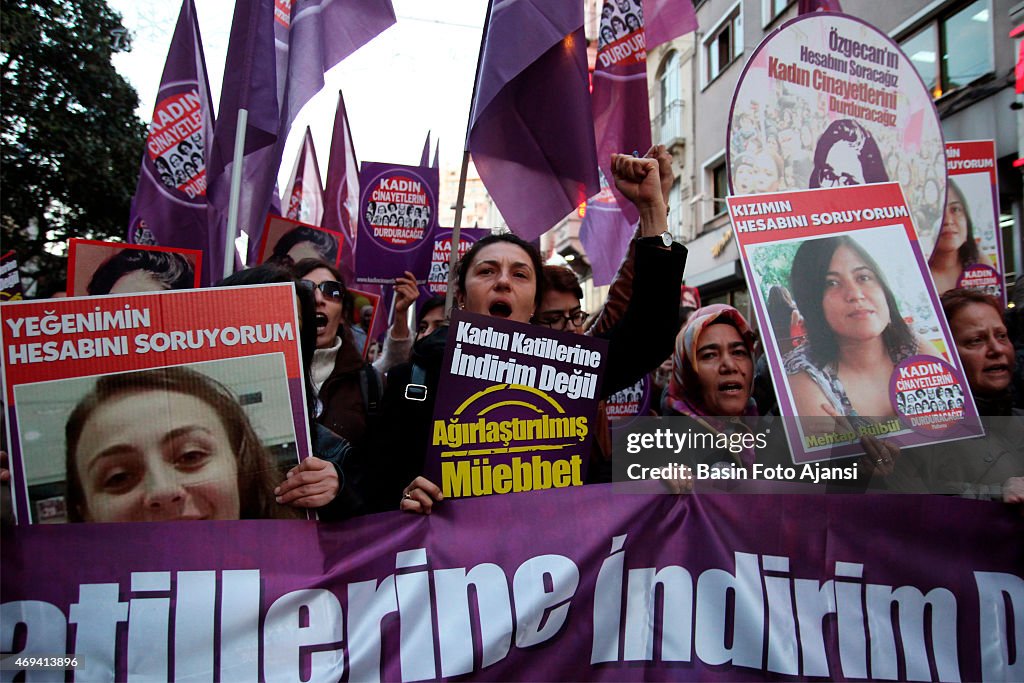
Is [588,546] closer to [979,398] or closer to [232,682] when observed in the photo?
[232,682]

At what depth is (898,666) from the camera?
1909 mm

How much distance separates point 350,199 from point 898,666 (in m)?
6.48

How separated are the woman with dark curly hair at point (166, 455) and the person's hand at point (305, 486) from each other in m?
0.03

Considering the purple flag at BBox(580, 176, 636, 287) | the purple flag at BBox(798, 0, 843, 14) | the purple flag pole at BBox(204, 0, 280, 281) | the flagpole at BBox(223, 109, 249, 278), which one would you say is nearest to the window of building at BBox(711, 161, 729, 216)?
the purple flag at BBox(580, 176, 636, 287)

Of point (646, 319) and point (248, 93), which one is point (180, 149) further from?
point (646, 319)

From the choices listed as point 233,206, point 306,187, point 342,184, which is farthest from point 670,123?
point 233,206

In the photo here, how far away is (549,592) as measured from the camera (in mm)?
1909

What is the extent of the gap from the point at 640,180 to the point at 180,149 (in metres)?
3.65

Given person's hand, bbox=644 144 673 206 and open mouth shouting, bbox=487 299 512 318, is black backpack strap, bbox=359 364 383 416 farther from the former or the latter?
person's hand, bbox=644 144 673 206

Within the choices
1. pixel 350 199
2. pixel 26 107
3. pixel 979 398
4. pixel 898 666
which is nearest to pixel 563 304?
pixel 979 398

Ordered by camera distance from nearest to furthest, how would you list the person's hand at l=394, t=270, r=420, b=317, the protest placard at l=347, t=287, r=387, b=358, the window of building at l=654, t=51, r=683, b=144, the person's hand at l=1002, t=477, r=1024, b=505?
the person's hand at l=1002, t=477, r=1024, b=505 → the person's hand at l=394, t=270, r=420, b=317 → the protest placard at l=347, t=287, r=387, b=358 → the window of building at l=654, t=51, r=683, b=144

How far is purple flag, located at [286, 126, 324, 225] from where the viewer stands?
8.34m

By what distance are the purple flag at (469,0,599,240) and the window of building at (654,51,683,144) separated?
55.8 feet

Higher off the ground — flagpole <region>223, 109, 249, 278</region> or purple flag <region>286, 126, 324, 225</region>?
purple flag <region>286, 126, 324, 225</region>
